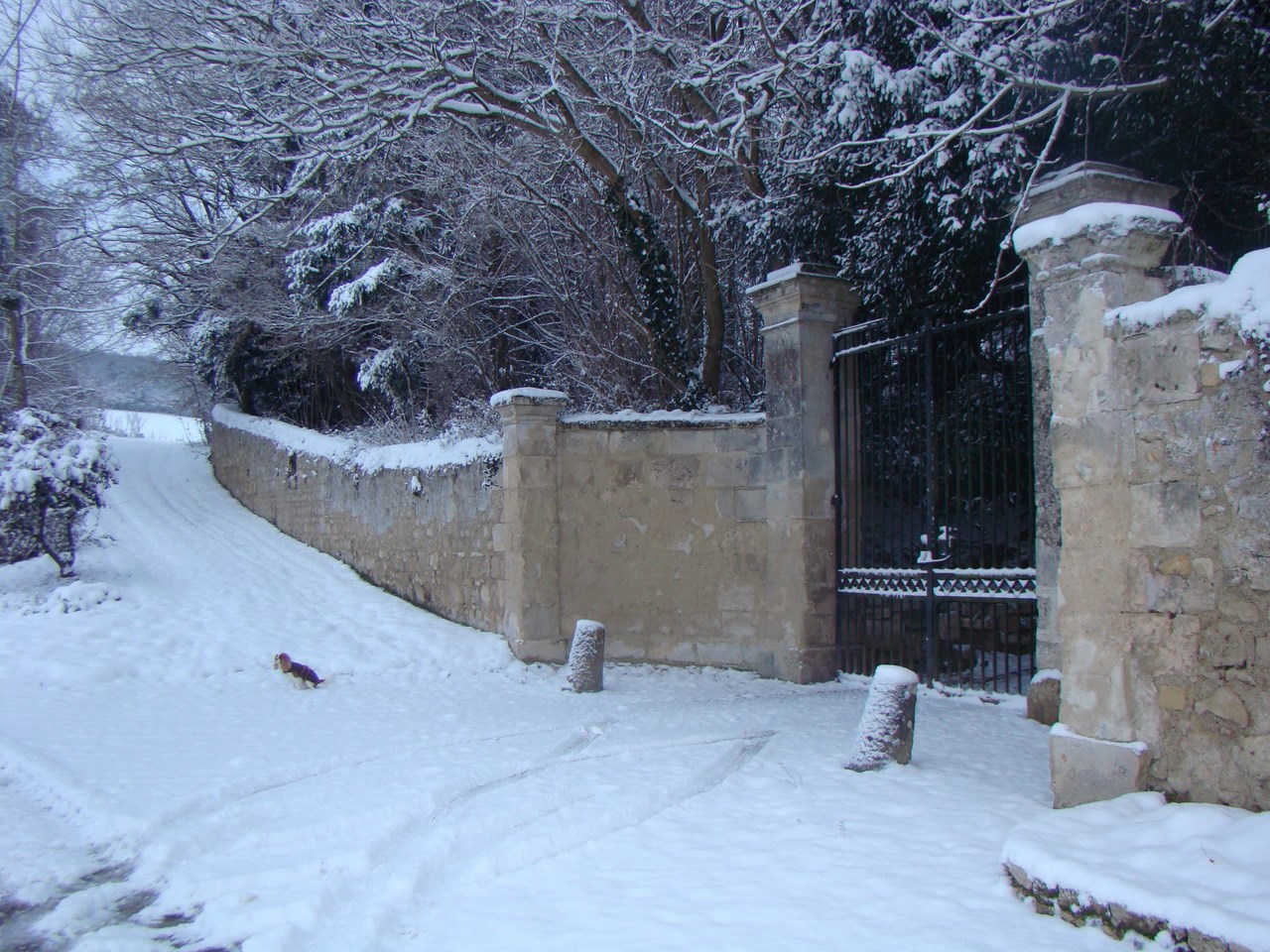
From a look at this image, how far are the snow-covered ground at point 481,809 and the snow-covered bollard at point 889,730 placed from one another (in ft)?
0.33

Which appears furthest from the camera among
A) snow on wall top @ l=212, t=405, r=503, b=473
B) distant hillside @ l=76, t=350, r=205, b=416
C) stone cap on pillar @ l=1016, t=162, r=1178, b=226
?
distant hillside @ l=76, t=350, r=205, b=416

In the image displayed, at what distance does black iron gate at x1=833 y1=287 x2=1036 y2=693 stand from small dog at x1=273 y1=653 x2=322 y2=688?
4.78m

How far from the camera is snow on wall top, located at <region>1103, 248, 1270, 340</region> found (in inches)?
130

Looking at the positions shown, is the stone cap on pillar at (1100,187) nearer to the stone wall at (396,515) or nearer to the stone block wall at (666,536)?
the stone block wall at (666,536)

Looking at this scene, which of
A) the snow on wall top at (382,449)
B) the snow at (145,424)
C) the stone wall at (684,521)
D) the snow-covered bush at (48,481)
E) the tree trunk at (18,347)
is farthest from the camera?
the snow at (145,424)

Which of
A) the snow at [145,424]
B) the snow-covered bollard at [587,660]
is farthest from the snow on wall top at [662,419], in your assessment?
the snow at [145,424]

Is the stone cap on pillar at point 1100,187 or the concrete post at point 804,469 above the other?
the stone cap on pillar at point 1100,187

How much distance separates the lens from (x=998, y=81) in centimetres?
644

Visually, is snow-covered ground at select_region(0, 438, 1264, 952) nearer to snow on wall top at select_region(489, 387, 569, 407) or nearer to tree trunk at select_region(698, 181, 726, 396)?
snow on wall top at select_region(489, 387, 569, 407)

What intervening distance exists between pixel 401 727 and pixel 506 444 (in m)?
3.15

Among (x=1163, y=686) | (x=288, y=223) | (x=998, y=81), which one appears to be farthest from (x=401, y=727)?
(x=288, y=223)

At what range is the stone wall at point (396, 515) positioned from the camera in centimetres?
948

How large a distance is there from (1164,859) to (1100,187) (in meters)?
3.50

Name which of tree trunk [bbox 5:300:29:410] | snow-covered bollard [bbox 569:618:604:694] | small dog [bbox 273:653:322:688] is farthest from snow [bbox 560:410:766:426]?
tree trunk [bbox 5:300:29:410]
